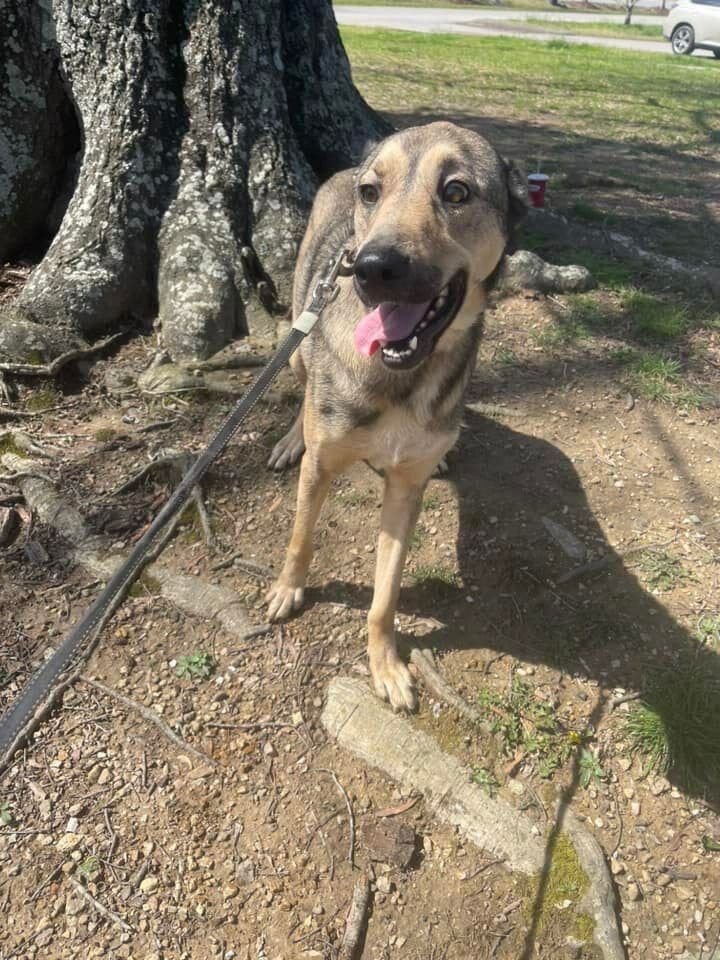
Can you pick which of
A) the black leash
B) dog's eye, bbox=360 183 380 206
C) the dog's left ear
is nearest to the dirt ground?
the black leash

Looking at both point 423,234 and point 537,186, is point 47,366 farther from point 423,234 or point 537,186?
point 537,186

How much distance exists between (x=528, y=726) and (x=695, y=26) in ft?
88.5

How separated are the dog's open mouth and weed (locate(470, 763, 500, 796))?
154 centimetres

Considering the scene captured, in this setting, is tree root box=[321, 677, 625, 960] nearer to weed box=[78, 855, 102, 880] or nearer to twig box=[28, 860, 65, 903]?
weed box=[78, 855, 102, 880]

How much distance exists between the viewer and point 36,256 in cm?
477

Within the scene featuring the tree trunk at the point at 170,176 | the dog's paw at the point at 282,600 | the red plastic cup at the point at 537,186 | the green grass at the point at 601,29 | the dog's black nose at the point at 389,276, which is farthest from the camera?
the green grass at the point at 601,29

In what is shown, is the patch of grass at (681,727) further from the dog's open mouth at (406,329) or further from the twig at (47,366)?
the twig at (47,366)

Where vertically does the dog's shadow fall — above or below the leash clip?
below

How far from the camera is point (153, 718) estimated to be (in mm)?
2625

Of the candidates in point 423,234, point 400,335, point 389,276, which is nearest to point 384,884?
point 400,335

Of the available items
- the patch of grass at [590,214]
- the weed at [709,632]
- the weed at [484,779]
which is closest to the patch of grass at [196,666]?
the weed at [484,779]

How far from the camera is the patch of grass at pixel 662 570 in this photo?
329cm

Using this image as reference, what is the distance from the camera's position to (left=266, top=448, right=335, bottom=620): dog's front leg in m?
2.90

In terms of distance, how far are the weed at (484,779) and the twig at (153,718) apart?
97 cm
